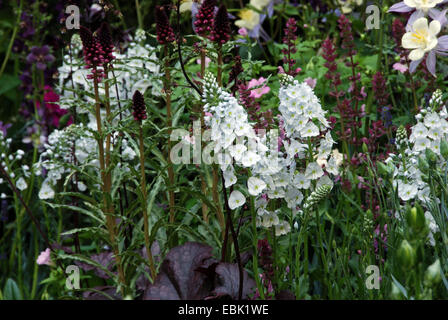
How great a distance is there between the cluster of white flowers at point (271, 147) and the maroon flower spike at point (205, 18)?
394 mm

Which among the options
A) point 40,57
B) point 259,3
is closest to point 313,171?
point 259,3

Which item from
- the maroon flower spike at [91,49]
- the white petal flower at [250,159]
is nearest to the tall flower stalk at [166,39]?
the maroon flower spike at [91,49]

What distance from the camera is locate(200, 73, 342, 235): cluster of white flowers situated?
1.61 metres

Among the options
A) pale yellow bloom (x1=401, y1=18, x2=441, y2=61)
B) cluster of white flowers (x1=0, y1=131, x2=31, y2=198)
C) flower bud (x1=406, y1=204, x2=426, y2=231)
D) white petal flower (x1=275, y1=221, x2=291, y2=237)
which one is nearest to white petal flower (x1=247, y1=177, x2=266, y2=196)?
white petal flower (x1=275, y1=221, x2=291, y2=237)

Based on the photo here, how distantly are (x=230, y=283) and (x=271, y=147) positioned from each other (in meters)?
0.45

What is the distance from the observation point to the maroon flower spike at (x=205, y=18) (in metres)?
1.99

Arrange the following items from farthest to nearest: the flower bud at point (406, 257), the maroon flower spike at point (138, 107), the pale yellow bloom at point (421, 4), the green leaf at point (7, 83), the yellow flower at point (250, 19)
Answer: the green leaf at point (7, 83) → the yellow flower at point (250, 19) → the pale yellow bloom at point (421, 4) → the maroon flower spike at point (138, 107) → the flower bud at point (406, 257)

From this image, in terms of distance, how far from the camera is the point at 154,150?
7.11 ft

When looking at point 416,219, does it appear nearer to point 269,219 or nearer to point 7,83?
point 269,219

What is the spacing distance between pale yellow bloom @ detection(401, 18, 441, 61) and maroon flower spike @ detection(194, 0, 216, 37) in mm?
695

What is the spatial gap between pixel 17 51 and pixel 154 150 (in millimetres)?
1978

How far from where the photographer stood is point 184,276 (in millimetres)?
1857

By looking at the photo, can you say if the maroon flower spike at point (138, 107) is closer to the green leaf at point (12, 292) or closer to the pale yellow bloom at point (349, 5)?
the green leaf at point (12, 292)

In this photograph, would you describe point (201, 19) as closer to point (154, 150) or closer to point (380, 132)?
point (154, 150)
